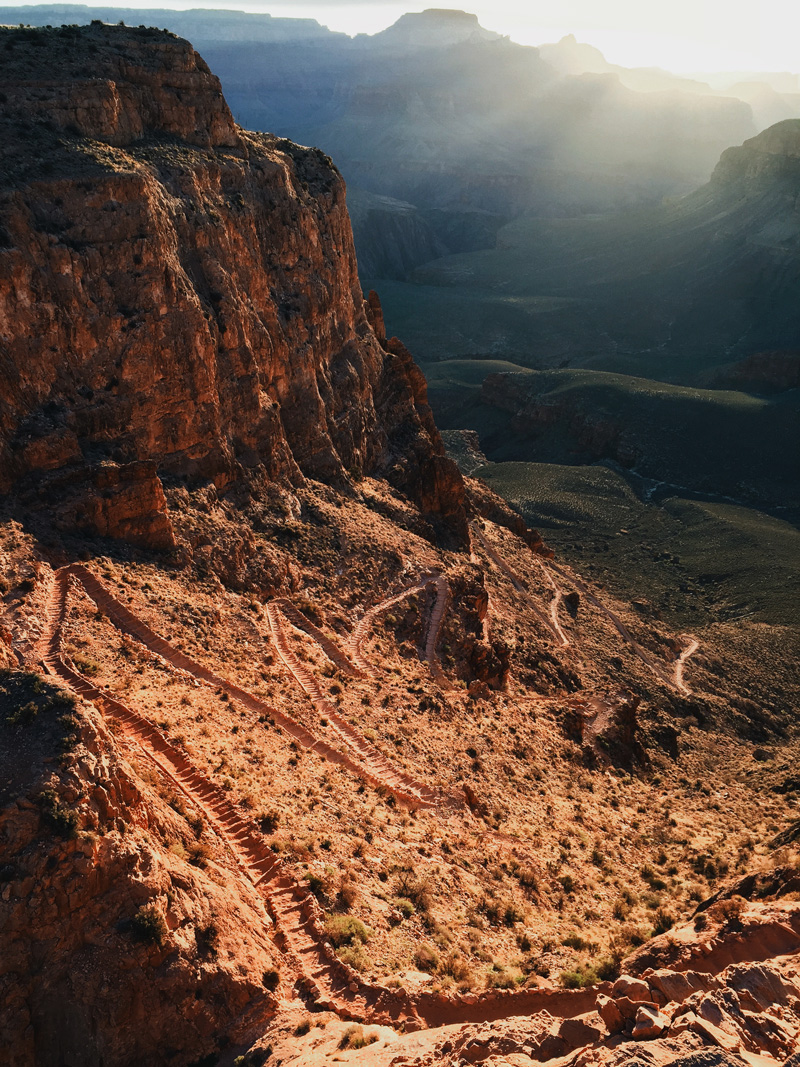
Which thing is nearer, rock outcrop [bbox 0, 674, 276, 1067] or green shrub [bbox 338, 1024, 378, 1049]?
rock outcrop [bbox 0, 674, 276, 1067]

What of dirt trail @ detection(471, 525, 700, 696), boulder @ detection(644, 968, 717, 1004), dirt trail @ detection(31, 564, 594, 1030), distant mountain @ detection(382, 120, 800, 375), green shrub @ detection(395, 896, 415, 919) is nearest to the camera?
boulder @ detection(644, 968, 717, 1004)

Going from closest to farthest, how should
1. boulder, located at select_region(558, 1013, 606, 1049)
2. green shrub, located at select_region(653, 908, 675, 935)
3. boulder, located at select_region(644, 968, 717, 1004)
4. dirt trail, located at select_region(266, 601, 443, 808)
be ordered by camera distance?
boulder, located at select_region(558, 1013, 606, 1049) → boulder, located at select_region(644, 968, 717, 1004) → green shrub, located at select_region(653, 908, 675, 935) → dirt trail, located at select_region(266, 601, 443, 808)

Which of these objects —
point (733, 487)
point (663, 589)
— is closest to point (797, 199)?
point (733, 487)

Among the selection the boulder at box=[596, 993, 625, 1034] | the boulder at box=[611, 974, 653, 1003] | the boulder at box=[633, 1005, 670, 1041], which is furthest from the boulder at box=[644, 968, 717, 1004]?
the boulder at box=[633, 1005, 670, 1041]

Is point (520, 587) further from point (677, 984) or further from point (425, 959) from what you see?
point (677, 984)

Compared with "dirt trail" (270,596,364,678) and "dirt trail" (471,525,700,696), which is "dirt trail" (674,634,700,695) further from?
"dirt trail" (270,596,364,678)

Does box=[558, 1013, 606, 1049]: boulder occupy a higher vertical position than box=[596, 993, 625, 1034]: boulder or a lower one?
lower

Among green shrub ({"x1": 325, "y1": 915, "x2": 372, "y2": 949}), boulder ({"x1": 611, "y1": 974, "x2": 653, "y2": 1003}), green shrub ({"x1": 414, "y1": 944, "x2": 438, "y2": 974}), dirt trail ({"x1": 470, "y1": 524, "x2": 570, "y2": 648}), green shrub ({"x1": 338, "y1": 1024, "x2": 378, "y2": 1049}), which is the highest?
boulder ({"x1": 611, "y1": 974, "x2": 653, "y2": 1003})
